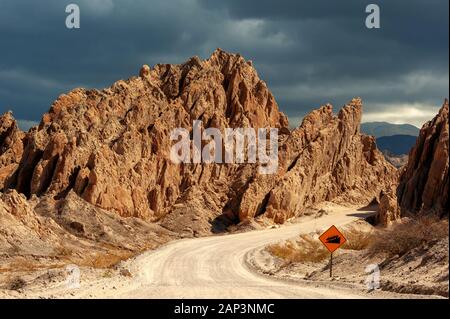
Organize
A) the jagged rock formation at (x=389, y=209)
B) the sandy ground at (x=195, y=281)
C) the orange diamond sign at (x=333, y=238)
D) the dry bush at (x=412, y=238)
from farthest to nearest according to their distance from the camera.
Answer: the jagged rock formation at (x=389, y=209)
the dry bush at (x=412, y=238)
the orange diamond sign at (x=333, y=238)
the sandy ground at (x=195, y=281)

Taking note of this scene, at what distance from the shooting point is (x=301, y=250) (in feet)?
191

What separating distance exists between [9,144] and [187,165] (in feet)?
103

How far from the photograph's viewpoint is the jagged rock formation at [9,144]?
330ft

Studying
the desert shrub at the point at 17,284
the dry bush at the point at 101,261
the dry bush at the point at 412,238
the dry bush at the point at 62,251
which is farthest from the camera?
the dry bush at the point at 62,251

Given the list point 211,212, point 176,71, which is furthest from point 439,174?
point 176,71

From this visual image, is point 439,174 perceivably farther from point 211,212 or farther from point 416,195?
point 211,212

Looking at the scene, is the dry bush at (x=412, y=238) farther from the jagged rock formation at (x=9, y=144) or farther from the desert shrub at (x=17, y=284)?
the jagged rock formation at (x=9, y=144)

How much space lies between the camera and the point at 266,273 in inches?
1591

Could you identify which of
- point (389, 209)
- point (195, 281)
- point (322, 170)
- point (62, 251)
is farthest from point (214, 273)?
point (322, 170)

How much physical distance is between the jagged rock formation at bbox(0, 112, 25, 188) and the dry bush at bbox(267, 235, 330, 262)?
50.0 meters

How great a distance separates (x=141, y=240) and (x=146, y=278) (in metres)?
37.3

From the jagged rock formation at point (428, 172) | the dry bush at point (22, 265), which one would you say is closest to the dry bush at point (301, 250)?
the jagged rock formation at point (428, 172)

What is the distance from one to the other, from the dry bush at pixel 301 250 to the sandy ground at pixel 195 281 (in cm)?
278
